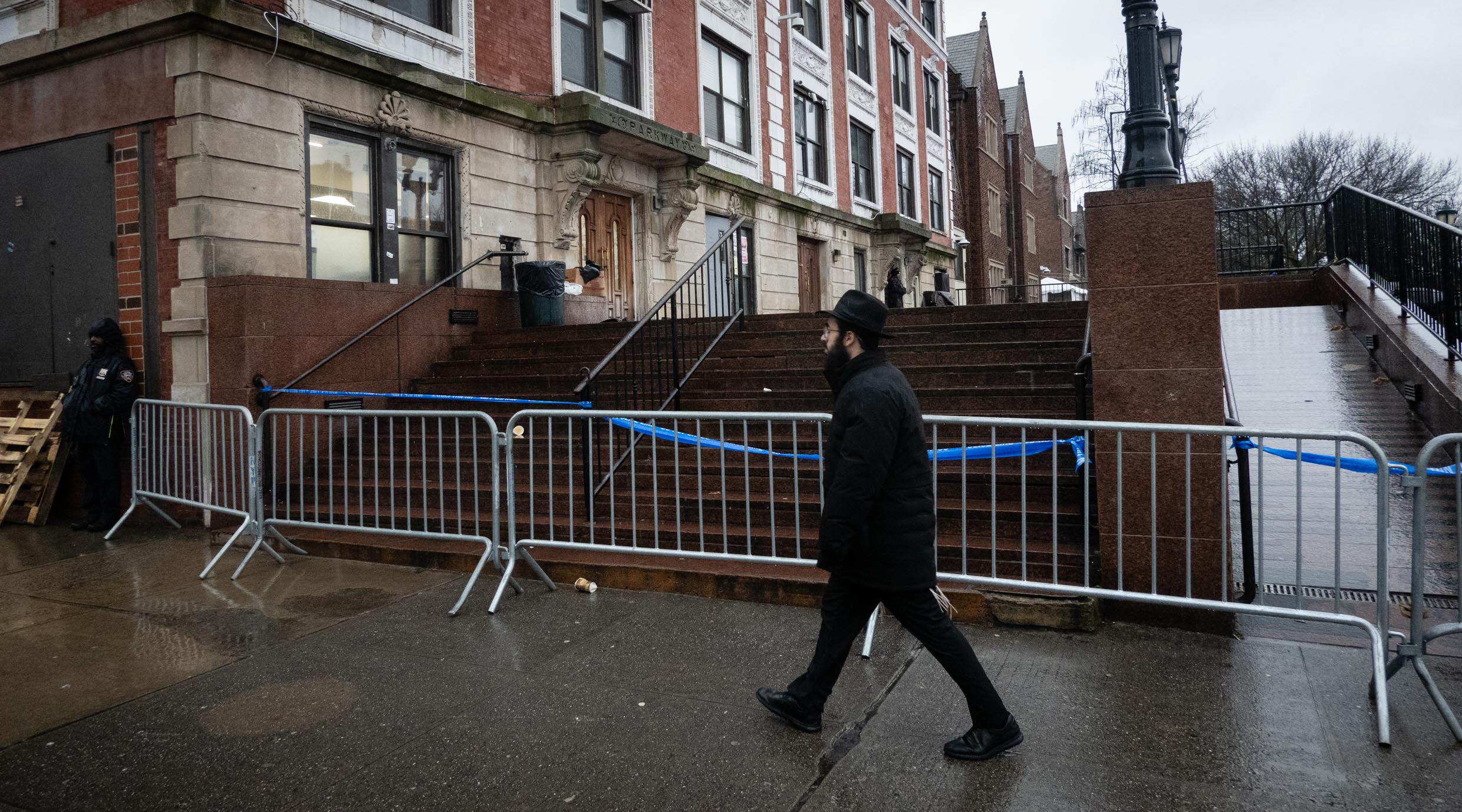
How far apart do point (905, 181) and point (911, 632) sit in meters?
26.0

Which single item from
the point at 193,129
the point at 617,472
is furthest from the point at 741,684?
the point at 193,129

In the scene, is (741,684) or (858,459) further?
(741,684)

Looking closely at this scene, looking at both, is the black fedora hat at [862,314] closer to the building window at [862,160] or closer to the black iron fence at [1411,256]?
the black iron fence at [1411,256]

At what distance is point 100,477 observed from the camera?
8547mm

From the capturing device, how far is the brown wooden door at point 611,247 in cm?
1438

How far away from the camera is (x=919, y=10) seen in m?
30.0

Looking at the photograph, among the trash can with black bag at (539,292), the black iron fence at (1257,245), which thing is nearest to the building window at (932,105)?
the black iron fence at (1257,245)

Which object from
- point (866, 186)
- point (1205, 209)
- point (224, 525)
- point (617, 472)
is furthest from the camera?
point (866, 186)

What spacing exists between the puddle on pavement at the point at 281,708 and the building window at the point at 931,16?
31.5 meters

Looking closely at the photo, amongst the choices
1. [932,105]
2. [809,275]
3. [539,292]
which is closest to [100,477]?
[539,292]

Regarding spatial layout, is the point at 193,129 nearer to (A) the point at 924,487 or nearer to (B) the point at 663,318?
(B) the point at 663,318

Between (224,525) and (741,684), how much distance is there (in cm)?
638

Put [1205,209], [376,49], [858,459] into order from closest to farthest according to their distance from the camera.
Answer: [858,459] → [1205,209] → [376,49]

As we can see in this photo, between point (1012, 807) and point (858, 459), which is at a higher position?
point (858, 459)
